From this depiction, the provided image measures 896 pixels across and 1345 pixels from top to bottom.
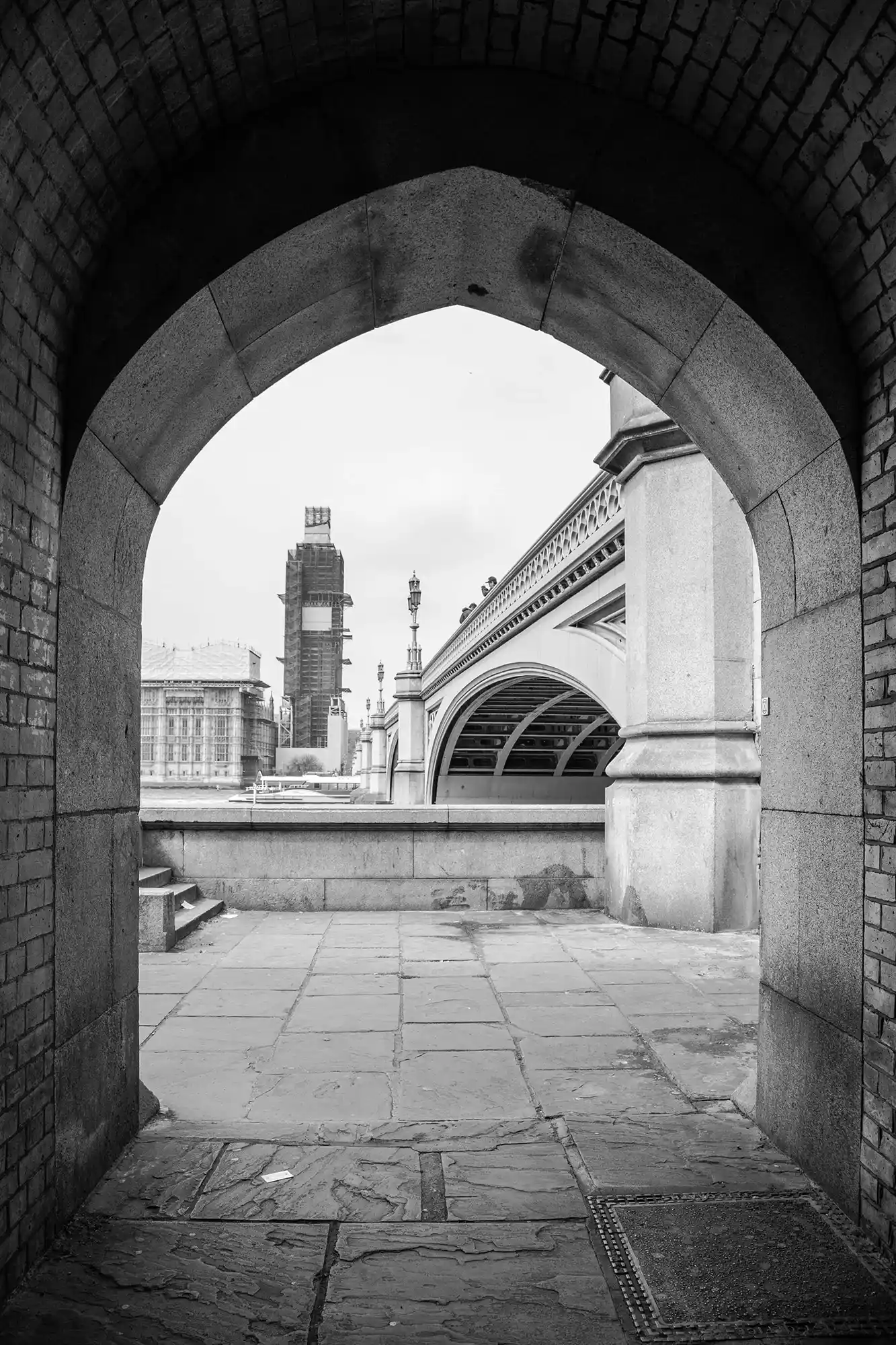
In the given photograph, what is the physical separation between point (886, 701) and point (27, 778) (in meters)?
2.50

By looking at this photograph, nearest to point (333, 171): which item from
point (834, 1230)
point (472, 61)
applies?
point (472, 61)

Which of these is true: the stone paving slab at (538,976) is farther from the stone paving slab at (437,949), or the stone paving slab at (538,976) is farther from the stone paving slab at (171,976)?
the stone paving slab at (171,976)

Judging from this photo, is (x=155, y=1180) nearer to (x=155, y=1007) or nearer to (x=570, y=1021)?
(x=155, y=1007)

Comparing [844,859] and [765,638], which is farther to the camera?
[765,638]

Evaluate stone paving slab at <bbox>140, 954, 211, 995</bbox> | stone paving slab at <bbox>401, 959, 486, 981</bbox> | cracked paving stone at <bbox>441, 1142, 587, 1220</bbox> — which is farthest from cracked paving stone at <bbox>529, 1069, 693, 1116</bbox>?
stone paving slab at <bbox>140, 954, 211, 995</bbox>

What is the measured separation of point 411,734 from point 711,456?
109ft

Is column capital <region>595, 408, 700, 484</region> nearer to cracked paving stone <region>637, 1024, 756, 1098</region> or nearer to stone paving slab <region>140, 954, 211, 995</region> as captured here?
cracked paving stone <region>637, 1024, 756, 1098</region>

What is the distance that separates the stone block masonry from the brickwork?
5872 millimetres

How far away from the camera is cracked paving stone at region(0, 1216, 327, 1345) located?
8.24 ft

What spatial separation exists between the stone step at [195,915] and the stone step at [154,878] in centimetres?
31

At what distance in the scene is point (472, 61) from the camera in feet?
11.2

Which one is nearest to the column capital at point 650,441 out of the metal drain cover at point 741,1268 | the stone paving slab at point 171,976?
the stone paving slab at point 171,976

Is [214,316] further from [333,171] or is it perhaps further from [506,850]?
[506,850]

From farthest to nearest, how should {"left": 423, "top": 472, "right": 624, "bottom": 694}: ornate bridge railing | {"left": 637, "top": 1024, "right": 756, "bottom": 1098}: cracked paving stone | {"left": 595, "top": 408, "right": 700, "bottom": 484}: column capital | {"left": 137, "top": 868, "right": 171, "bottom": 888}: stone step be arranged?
{"left": 423, "top": 472, "right": 624, "bottom": 694}: ornate bridge railing < {"left": 595, "top": 408, "right": 700, "bottom": 484}: column capital < {"left": 137, "top": 868, "right": 171, "bottom": 888}: stone step < {"left": 637, "top": 1024, "right": 756, "bottom": 1098}: cracked paving stone
